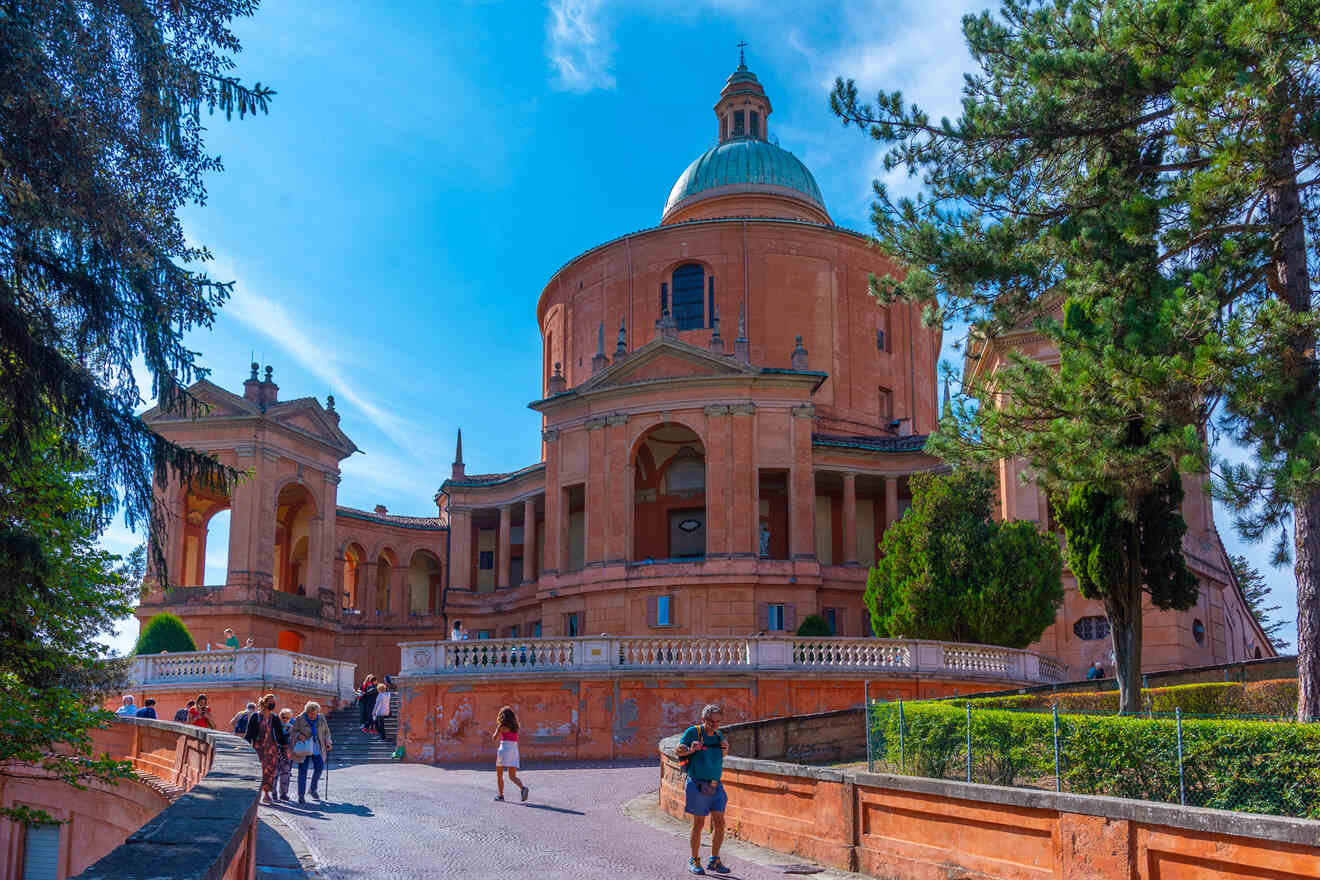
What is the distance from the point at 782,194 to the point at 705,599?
19.5 m

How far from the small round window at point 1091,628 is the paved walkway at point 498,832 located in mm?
16612

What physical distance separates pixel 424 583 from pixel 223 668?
32.6 meters

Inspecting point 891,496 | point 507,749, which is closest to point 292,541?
point 891,496

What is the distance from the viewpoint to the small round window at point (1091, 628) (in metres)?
34.1

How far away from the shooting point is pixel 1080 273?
55.4 feet

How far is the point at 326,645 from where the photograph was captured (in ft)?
155

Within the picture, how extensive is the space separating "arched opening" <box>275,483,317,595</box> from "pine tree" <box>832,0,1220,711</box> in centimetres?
3830

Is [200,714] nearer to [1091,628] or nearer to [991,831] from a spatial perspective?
[991,831]

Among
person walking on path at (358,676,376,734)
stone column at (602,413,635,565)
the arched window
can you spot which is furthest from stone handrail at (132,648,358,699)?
the arched window

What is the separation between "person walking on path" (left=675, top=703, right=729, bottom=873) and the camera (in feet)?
42.9

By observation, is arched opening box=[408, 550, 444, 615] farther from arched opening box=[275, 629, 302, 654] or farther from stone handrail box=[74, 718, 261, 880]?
stone handrail box=[74, 718, 261, 880]

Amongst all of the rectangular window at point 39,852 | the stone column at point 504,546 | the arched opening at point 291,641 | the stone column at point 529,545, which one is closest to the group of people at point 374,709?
the rectangular window at point 39,852

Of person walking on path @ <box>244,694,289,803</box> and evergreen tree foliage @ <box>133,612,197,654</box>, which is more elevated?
evergreen tree foliage @ <box>133,612,197,654</box>

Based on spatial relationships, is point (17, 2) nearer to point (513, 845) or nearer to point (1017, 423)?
point (513, 845)
